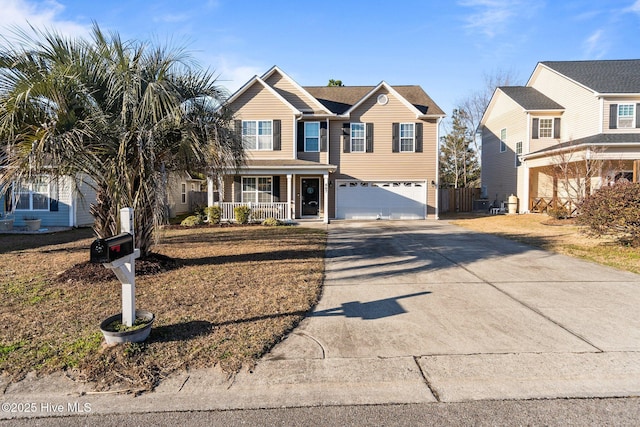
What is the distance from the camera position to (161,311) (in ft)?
16.4

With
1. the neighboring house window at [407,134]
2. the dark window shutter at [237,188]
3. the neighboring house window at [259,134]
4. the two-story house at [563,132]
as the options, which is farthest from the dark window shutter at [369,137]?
the two-story house at [563,132]

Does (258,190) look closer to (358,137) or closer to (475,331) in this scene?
(358,137)

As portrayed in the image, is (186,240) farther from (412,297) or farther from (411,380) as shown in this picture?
(411,380)

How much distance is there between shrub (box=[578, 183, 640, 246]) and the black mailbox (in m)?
11.1

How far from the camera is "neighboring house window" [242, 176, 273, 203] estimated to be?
63.9ft

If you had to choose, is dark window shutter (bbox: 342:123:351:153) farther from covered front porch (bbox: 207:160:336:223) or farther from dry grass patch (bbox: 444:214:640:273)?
dry grass patch (bbox: 444:214:640:273)

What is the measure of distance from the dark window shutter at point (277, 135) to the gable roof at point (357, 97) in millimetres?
3295

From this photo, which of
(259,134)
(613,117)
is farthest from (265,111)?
(613,117)

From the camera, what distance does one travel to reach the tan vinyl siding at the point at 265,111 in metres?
19.3

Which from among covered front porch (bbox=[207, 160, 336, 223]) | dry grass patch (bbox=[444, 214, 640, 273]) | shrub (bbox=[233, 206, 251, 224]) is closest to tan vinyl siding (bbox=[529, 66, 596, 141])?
dry grass patch (bbox=[444, 214, 640, 273])

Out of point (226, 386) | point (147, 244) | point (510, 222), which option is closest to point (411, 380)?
point (226, 386)

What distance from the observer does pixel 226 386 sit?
324 cm

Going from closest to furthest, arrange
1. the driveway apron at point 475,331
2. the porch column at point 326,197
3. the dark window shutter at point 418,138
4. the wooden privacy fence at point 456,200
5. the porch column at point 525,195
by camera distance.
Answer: the driveway apron at point 475,331
the porch column at point 326,197
the dark window shutter at point 418,138
the porch column at point 525,195
the wooden privacy fence at point 456,200

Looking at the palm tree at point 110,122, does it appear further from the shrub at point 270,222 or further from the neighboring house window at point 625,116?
the neighboring house window at point 625,116
